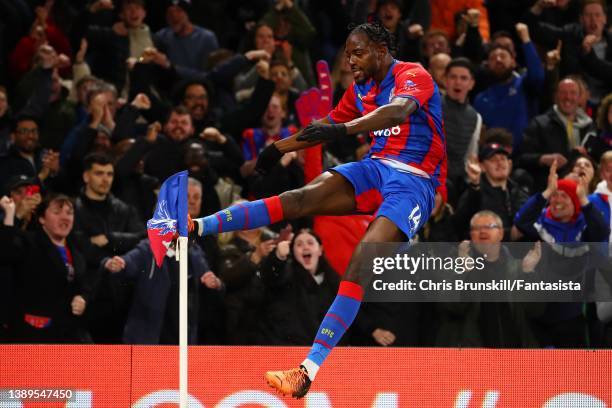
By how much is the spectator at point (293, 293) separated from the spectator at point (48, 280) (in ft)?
4.23

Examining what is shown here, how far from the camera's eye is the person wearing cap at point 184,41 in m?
12.5

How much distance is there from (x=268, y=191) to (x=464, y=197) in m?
1.71

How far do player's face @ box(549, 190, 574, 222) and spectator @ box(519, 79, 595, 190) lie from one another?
1.77m

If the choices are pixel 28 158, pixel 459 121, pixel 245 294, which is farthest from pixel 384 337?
pixel 28 158

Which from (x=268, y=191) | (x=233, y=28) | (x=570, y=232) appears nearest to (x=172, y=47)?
(x=233, y=28)

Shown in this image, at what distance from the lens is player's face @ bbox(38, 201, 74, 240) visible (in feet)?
28.9

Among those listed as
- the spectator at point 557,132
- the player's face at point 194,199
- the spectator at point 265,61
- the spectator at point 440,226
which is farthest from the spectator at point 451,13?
the player's face at point 194,199

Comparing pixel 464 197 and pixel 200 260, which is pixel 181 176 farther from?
pixel 464 197

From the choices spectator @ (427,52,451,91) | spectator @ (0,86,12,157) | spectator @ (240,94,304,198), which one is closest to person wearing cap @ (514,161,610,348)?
spectator @ (240,94,304,198)

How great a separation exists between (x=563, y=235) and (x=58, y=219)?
150 inches

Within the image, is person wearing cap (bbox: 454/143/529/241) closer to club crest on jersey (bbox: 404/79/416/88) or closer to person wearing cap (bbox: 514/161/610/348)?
person wearing cap (bbox: 514/161/610/348)

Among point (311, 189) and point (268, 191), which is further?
point (268, 191)

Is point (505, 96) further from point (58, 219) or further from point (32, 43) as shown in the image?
point (58, 219)

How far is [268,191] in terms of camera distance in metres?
10.3
